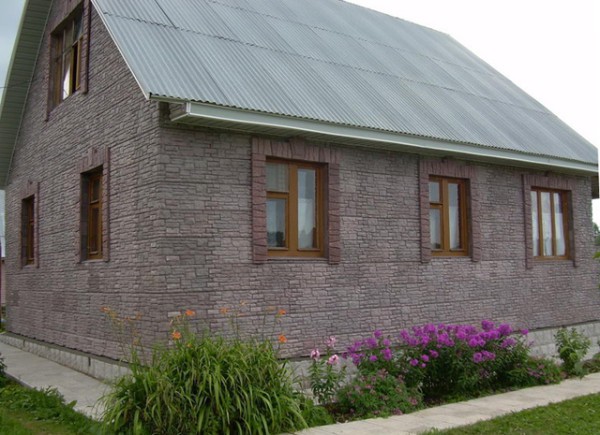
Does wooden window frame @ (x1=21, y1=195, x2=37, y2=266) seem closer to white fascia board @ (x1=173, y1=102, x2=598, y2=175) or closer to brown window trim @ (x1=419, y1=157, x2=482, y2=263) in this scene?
white fascia board @ (x1=173, y1=102, x2=598, y2=175)

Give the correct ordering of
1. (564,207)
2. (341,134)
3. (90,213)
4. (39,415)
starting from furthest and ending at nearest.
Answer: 1. (564,207)
2. (90,213)
3. (341,134)
4. (39,415)

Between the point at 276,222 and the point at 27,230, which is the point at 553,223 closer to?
the point at 276,222

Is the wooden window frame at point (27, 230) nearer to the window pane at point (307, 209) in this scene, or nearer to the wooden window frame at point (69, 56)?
the wooden window frame at point (69, 56)

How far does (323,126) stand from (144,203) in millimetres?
2889

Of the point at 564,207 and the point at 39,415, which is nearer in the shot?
the point at 39,415

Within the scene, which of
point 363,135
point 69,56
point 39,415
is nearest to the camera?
point 39,415

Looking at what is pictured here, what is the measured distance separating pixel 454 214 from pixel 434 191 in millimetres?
720

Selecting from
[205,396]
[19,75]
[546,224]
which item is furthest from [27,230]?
[546,224]

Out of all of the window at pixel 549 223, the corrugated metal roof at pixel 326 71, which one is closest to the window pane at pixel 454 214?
the corrugated metal roof at pixel 326 71

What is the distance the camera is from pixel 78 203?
1233cm

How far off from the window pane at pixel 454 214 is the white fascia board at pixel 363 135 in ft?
2.54

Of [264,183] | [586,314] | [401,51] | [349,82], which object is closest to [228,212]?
[264,183]

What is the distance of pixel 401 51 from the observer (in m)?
15.7

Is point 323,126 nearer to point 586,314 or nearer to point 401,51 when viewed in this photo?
point 401,51
